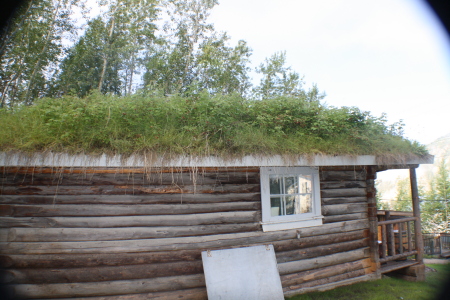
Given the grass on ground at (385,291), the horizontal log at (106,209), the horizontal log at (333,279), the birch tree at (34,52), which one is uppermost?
the birch tree at (34,52)

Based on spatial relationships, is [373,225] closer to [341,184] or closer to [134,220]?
[341,184]

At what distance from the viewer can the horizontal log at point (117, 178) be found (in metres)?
3.72

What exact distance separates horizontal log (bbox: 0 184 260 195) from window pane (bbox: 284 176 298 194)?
116cm

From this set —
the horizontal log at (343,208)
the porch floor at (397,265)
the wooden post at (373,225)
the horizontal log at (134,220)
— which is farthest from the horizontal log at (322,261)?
the horizontal log at (134,220)

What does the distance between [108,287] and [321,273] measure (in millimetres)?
3824

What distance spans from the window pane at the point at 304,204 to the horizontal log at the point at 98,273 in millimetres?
2303

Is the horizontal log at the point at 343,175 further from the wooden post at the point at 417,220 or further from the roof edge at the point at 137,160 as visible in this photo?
the wooden post at the point at 417,220

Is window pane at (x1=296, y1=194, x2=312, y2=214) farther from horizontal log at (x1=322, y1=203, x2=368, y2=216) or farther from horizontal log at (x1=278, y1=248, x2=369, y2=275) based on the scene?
horizontal log at (x1=278, y1=248, x2=369, y2=275)

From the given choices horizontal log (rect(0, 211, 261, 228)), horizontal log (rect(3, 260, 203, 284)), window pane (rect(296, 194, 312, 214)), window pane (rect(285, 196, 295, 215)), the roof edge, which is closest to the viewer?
the roof edge

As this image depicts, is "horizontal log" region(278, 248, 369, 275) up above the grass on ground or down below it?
above

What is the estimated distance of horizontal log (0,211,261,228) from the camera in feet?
11.9

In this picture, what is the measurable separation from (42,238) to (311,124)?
5265 mm

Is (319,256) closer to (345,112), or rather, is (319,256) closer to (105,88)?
(345,112)

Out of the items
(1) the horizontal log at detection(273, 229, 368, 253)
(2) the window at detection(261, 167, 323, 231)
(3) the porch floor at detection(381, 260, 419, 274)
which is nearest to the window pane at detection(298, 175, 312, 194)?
(2) the window at detection(261, 167, 323, 231)
